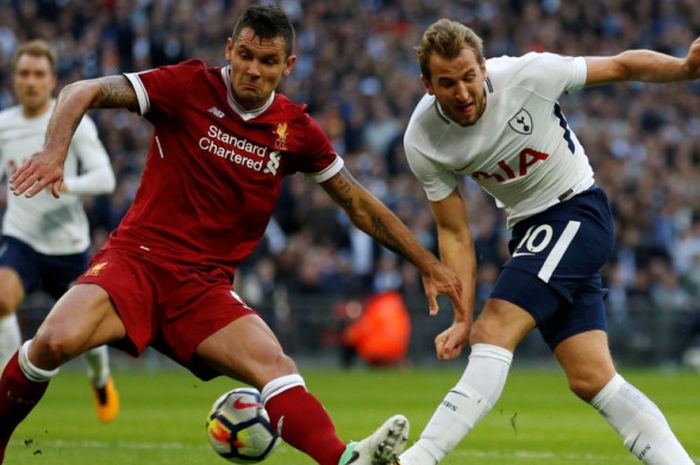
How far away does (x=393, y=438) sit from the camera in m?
6.25

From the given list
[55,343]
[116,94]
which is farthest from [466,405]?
[116,94]

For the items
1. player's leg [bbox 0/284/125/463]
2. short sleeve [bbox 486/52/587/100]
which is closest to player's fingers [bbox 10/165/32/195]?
player's leg [bbox 0/284/125/463]

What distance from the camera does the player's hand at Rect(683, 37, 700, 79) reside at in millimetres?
6938

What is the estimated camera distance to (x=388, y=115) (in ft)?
80.3

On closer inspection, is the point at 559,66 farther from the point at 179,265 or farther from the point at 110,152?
the point at 110,152

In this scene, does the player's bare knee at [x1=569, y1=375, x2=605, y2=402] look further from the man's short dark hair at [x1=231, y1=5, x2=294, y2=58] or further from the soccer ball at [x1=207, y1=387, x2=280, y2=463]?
the man's short dark hair at [x1=231, y1=5, x2=294, y2=58]

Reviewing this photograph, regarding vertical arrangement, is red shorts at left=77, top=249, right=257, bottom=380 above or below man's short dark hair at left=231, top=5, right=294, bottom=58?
below

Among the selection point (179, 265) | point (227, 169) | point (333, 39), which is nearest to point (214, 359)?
point (179, 265)

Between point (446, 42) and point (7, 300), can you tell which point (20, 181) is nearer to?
point (446, 42)

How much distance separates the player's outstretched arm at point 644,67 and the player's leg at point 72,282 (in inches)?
214

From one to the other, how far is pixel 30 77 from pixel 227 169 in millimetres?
4753

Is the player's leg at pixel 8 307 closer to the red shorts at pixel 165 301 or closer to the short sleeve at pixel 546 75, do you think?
the red shorts at pixel 165 301

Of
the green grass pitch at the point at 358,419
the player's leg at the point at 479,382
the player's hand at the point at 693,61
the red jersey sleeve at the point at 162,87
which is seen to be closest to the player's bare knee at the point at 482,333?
the player's leg at the point at 479,382

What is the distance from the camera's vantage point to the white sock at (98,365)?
11.4 m
